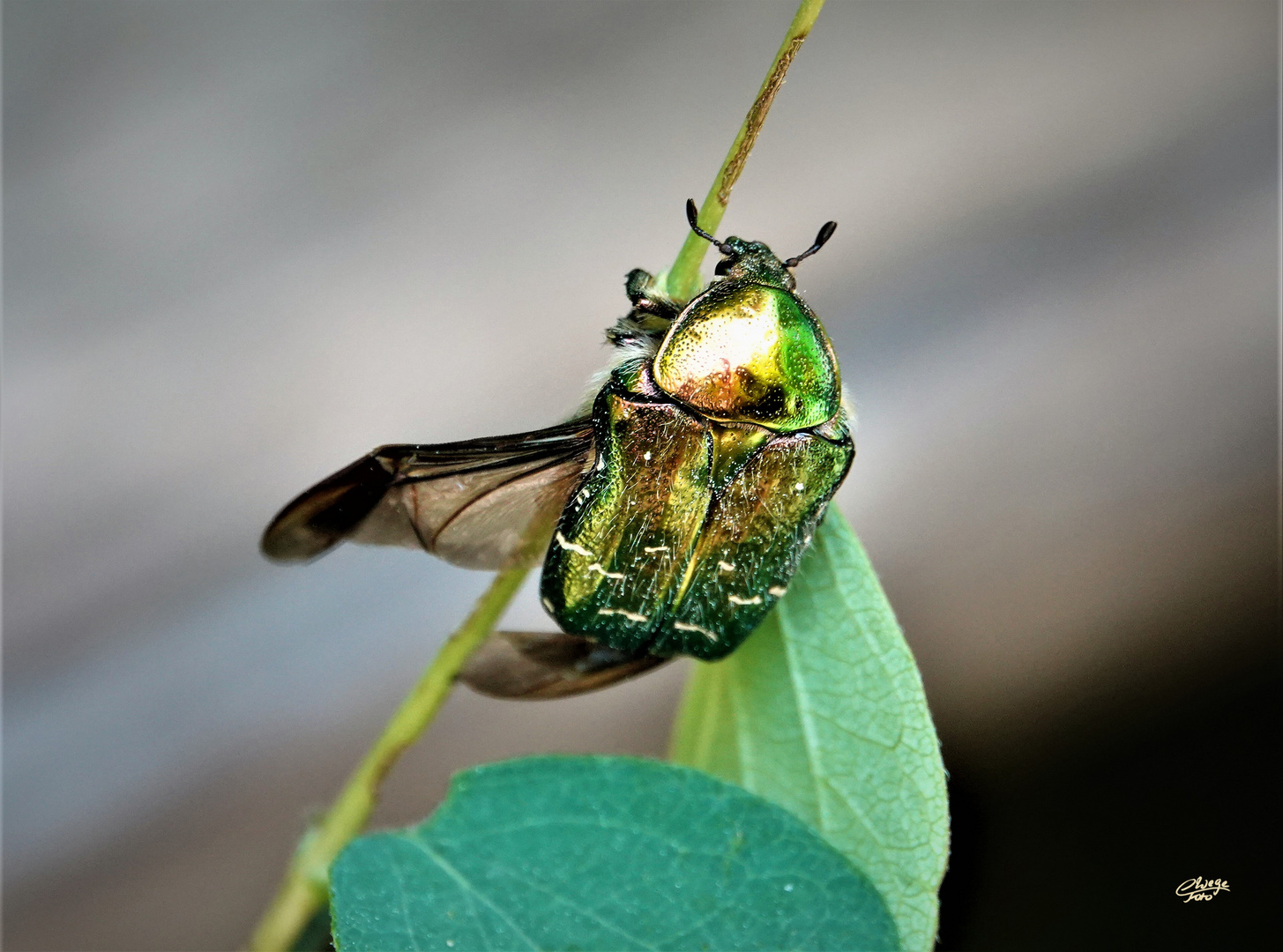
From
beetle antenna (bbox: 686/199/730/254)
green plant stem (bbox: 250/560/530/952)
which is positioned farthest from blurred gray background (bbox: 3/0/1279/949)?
beetle antenna (bbox: 686/199/730/254)

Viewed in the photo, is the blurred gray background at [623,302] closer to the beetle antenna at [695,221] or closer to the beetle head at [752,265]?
the beetle head at [752,265]

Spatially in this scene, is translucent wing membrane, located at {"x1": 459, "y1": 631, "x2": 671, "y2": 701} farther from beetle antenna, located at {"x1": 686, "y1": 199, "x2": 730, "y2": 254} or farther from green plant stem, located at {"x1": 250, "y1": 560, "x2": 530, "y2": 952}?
beetle antenna, located at {"x1": 686, "y1": 199, "x2": 730, "y2": 254}

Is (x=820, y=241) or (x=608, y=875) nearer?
(x=608, y=875)

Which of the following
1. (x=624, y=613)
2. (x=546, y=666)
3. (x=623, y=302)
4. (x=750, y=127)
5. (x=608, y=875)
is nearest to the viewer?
(x=750, y=127)

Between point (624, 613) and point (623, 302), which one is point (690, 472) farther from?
point (623, 302)

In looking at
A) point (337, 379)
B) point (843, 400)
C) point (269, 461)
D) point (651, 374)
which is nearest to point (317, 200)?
point (337, 379)

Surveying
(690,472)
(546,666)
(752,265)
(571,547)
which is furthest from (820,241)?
(546,666)

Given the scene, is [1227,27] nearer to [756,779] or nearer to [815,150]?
[815,150]

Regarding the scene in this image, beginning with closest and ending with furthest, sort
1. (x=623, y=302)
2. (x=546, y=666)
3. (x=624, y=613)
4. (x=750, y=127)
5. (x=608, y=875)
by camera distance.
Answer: (x=750, y=127), (x=608, y=875), (x=624, y=613), (x=546, y=666), (x=623, y=302)
